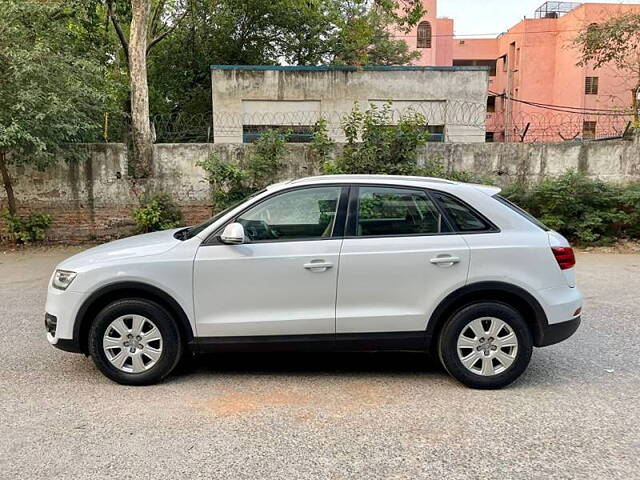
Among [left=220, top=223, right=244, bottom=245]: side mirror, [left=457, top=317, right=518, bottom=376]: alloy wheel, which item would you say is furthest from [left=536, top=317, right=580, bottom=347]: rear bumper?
[left=220, top=223, right=244, bottom=245]: side mirror

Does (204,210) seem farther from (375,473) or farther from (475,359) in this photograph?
(375,473)

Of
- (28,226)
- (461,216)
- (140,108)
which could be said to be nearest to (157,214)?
(140,108)

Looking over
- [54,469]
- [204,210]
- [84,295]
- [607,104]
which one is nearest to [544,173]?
[204,210]

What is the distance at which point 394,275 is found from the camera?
168 inches

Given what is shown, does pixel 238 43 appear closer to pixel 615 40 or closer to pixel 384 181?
pixel 615 40

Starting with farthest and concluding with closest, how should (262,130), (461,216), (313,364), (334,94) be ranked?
(334,94)
(262,130)
(313,364)
(461,216)

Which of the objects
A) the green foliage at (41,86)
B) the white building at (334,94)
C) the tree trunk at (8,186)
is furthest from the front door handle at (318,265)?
the white building at (334,94)

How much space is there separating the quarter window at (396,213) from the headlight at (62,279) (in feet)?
7.68

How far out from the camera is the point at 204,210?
11281 millimetres

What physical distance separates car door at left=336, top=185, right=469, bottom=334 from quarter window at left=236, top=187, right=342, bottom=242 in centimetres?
25

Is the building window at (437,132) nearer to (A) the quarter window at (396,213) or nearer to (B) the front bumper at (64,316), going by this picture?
(A) the quarter window at (396,213)

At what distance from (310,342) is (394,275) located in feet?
2.81

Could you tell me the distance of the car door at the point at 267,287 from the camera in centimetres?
427

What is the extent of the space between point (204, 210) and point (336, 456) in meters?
8.55
